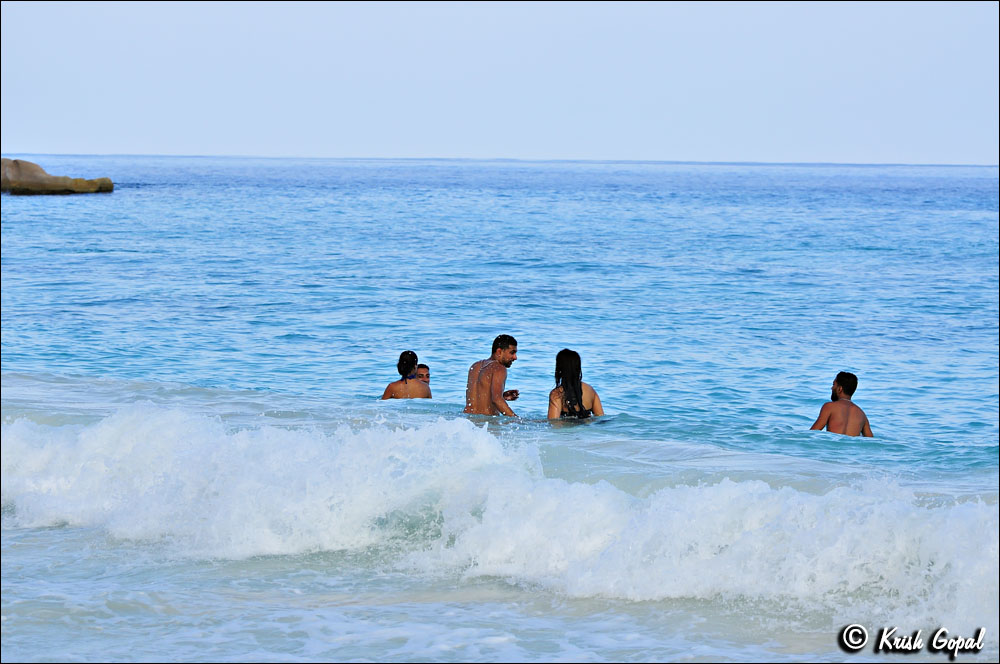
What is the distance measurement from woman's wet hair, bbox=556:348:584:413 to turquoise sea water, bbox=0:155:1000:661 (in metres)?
0.30

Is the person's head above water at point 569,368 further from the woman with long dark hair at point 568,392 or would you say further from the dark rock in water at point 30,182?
the dark rock in water at point 30,182

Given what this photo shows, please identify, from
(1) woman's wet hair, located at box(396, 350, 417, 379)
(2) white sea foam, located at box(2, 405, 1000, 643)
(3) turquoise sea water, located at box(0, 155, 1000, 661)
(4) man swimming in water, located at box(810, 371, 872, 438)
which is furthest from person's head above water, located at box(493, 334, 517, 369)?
(4) man swimming in water, located at box(810, 371, 872, 438)

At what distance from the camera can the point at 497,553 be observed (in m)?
7.12

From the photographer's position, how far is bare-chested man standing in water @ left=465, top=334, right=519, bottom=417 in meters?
11.6

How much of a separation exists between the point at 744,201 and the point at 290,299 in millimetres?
66794

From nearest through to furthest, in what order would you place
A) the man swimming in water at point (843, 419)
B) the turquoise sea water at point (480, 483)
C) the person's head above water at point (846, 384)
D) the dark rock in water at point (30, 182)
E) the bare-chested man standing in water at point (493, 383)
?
the turquoise sea water at point (480, 483) < the man swimming in water at point (843, 419) < the person's head above water at point (846, 384) < the bare-chested man standing in water at point (493, 383) < the dark rock in water at point (30, 182)

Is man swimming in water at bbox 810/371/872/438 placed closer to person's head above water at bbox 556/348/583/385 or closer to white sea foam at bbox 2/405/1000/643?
person's head above water at bbox 556/348/583/385

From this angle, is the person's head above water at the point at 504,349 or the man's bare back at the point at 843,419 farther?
the person's head above water at the point at 504,349

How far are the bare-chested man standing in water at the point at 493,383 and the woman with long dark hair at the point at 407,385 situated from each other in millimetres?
1276

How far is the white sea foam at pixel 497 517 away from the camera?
649 centimetres

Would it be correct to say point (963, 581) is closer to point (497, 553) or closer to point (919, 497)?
point (919, 497)

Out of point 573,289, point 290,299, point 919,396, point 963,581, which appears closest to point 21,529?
point 963,581

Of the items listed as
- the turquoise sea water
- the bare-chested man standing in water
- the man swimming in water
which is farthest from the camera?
the bare-chested man standing in water

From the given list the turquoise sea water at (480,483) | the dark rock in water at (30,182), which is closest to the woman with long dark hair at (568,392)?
the turquoise sea water at (480,483)
